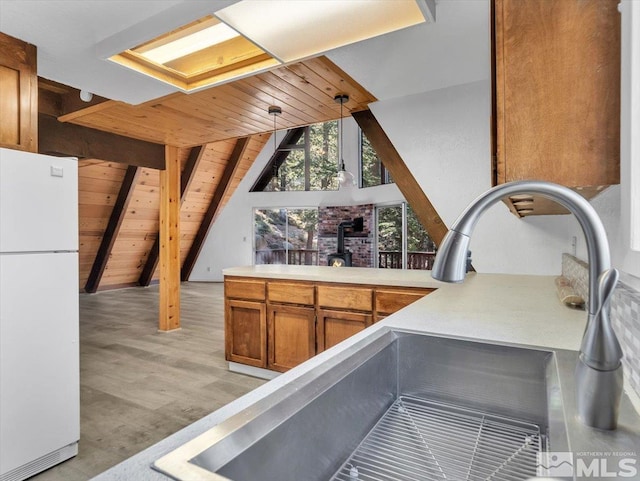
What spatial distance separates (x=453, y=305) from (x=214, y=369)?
2.59 meters

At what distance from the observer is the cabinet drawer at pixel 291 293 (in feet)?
9.88

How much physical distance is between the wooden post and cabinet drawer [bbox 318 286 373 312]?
9.00 feet

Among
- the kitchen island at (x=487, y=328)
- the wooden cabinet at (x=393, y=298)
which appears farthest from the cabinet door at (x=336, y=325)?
the kitchen island at (x=487, y=328)

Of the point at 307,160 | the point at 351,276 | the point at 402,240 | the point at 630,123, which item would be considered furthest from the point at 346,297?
the point at 307,160

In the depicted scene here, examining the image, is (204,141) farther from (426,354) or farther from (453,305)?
(426,354)

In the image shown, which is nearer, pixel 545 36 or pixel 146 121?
pixel 545 36

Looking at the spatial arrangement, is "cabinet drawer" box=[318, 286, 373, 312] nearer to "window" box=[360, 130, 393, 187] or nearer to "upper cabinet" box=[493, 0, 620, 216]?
"upper cabinet" box=[493, 0, 620, 216]

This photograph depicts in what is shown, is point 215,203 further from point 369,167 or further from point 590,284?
point 590,284

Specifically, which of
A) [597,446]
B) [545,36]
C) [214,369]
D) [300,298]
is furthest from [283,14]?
[214,369]

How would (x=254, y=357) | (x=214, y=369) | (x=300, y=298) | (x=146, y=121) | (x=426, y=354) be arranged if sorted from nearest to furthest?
(x=426, y=354)
(x=300, y=298)
(x=254, y=357)
(x=214, y=369)
(x=146, y=121)

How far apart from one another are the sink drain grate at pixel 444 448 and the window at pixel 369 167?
6975mm

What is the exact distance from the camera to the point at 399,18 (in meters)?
1.77

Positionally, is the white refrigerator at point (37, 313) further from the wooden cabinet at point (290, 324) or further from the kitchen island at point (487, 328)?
the kitchen island at point (487, 328)

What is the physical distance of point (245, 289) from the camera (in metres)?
3.34
